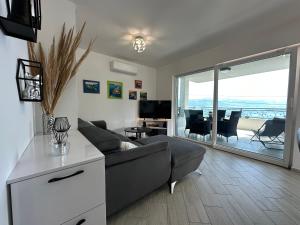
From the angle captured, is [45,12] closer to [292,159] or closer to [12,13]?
[12,13]

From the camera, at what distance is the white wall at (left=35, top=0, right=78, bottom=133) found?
1.85 m

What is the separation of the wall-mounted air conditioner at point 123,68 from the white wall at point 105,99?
0.40 ft

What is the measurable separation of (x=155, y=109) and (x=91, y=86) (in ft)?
7.06

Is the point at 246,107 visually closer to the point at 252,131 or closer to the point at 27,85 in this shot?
the point at 252,131

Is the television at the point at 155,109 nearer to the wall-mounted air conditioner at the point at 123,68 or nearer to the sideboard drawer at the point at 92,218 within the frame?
the wall-mounted air conditioner at the point at 123,68

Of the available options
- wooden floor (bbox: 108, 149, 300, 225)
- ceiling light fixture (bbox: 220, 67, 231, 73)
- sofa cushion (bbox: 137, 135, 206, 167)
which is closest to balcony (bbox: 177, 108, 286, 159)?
wooden floor (bbox: 108, 149, 300, 225)

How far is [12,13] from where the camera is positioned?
0.75 metres

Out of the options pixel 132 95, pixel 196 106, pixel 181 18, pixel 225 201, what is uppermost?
pixel 181 18

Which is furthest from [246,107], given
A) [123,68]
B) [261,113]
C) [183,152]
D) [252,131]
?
[123,68]

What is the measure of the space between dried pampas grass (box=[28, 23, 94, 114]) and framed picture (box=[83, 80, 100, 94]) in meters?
2.00

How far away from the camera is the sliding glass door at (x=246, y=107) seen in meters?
2.81

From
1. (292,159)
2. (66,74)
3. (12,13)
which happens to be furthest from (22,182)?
(292,159)

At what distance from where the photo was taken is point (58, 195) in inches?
33.2

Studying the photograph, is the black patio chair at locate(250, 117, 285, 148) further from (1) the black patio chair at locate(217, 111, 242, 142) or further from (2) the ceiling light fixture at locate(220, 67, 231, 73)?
(2) the ceiling light fixture at locate(220, 67, 231, 73)
